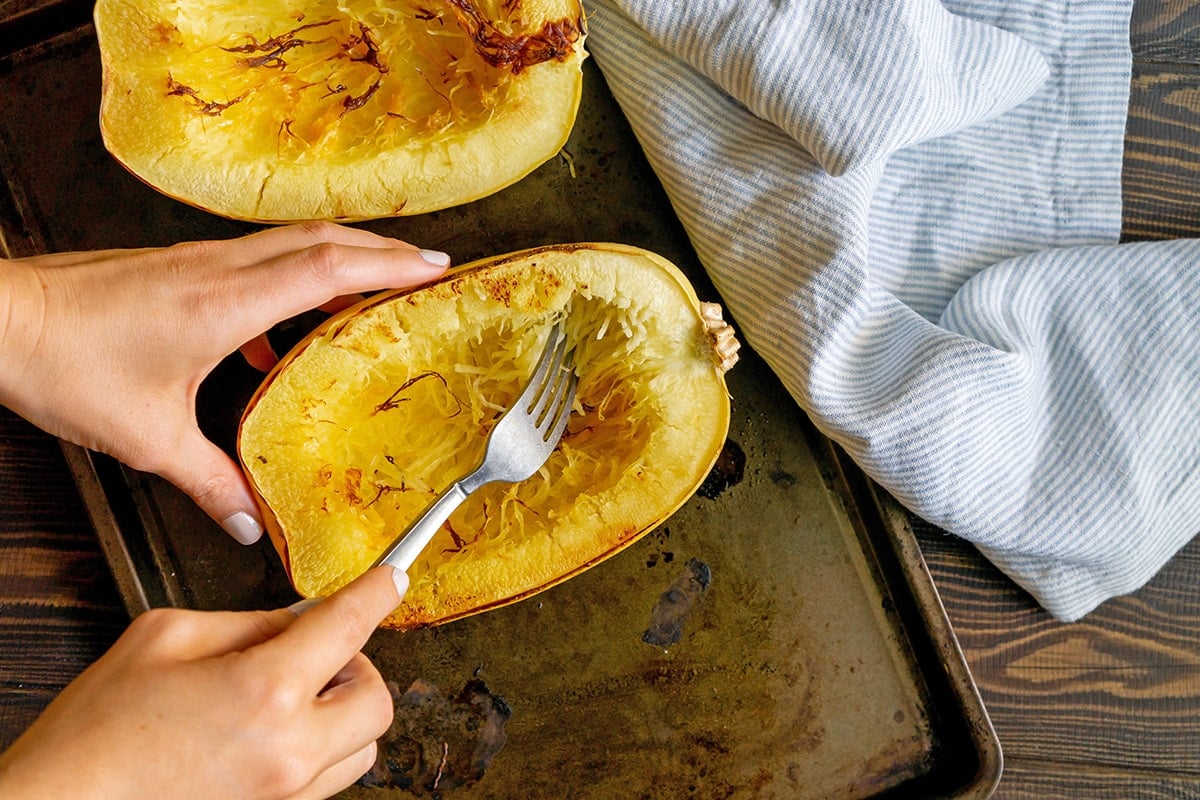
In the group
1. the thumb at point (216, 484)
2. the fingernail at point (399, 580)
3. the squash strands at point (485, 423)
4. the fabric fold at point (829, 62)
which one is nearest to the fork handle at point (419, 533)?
the fingernail at point (399, 580)

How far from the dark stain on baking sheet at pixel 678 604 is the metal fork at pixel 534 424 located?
0.28 m

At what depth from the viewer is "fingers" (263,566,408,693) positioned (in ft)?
2.43

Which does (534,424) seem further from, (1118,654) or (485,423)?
(1118,654)

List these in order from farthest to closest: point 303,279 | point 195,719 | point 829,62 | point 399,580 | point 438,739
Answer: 1. point 438,739
2. point 829,62
3. point 303,279
4. point 399,580
5. point 195,719

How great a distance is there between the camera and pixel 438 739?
1211 mm

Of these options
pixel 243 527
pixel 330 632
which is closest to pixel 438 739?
pixel 243 527

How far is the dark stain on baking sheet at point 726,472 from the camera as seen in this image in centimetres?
123

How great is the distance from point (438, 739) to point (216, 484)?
46 centimetres

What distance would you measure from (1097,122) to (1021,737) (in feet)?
2.94

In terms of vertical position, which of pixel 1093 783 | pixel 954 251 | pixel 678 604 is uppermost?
pixel 954 251

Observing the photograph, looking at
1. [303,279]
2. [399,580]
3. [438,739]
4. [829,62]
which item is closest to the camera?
[399,580]

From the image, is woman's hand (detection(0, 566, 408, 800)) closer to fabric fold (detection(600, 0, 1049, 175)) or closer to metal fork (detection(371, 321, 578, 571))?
metal fork (detection(371, 321, 578, 571))

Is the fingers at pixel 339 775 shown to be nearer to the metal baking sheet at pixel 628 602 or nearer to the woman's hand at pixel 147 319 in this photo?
the metal baking sheet at pixel 628 602

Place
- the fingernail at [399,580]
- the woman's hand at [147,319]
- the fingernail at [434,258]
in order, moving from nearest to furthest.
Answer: the fingernail at [399,580] < the woman's hand at [147,319] < the fingernail at [434,258]
